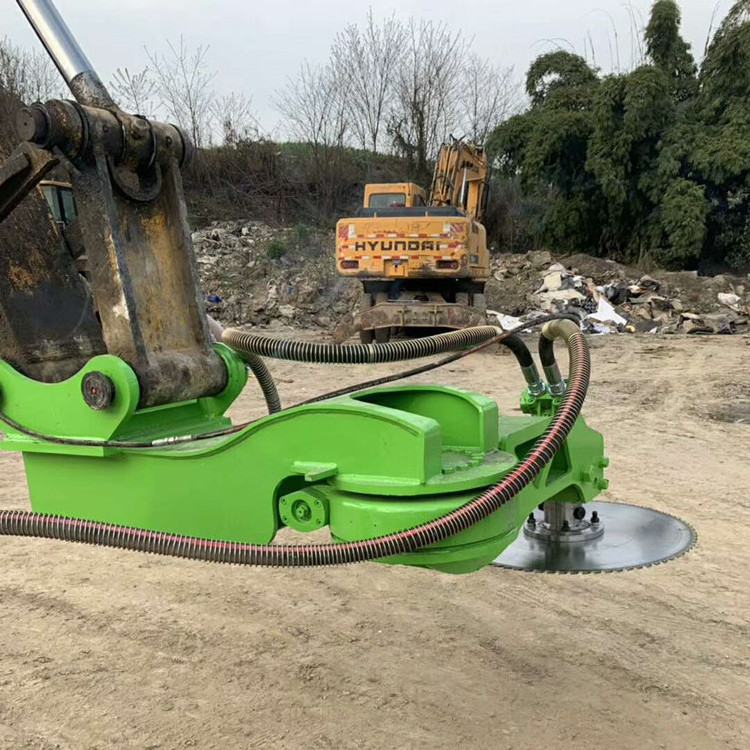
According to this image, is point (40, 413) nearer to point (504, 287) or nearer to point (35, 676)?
point (35, 676)

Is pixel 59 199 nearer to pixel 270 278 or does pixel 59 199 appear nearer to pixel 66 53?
pixel 66 53

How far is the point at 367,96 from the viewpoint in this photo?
2497cm

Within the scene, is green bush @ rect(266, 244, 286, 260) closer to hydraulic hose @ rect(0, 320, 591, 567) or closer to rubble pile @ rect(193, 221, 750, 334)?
rubble pile @ rect(193, 221, 750, 334)

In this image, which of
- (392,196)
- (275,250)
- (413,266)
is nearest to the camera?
(413,266)

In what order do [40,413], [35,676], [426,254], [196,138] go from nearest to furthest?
[40,413] < [35,676] < [426,254] < [196,138]

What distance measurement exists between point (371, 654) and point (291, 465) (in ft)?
4.45

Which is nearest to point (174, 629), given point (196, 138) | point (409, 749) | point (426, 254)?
point (409, 749)

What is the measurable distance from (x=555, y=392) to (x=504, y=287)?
1527 cm

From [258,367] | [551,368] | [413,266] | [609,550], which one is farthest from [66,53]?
[413,266]

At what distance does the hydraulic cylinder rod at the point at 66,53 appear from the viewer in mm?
2305

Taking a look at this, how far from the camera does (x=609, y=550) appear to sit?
3256 mm

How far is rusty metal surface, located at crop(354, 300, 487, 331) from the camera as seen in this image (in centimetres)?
1126

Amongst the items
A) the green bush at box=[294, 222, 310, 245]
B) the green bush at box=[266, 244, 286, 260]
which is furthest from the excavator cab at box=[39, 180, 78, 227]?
the green bush at box=[294, 222, 310, 245]

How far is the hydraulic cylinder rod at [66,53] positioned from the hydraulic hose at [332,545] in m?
1.17
